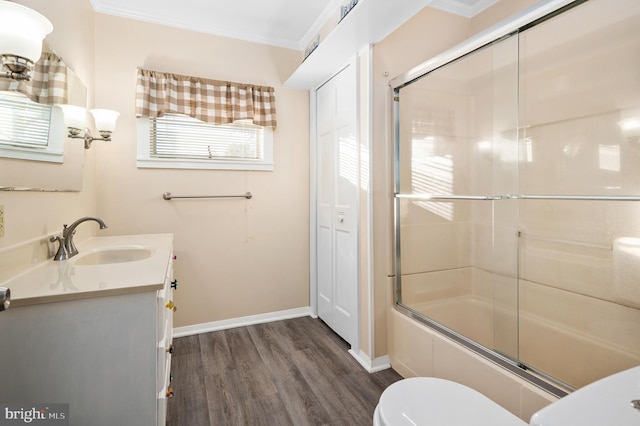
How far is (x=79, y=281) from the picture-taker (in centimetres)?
116

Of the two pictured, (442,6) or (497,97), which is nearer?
(497,97)

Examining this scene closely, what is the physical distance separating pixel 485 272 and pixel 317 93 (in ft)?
6.86

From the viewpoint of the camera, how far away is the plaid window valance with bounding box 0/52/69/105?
49.5 inches

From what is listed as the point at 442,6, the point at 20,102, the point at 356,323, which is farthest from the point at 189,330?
the point at 442,6

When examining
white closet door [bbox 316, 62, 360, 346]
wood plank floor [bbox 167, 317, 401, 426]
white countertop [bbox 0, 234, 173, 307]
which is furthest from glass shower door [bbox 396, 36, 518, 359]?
white countertop [bbox 0, 234, 173, 307]

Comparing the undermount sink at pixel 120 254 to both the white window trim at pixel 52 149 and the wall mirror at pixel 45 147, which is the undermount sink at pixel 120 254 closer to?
the wall mirror at pixel 45 147

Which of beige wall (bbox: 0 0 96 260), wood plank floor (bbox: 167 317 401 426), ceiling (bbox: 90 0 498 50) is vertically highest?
ceiling (bbox: 90 0 498 50)

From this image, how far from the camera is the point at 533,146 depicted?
2.18m

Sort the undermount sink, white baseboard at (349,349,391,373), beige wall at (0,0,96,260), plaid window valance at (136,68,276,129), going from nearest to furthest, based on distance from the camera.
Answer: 1. beige wall at (0,0,96,260)
2. the undermount sink
3. white baseboard at (349,349,391,373)
4. plaid window valance at (136,68,276,129)

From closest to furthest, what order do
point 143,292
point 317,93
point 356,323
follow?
point 143,292, point 356,323, point 317,93

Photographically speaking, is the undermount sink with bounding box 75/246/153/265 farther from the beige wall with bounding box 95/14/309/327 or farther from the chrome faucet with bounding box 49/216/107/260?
the beige wall with bounding box 95/14/309/327

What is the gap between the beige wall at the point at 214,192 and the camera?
2.45 meters

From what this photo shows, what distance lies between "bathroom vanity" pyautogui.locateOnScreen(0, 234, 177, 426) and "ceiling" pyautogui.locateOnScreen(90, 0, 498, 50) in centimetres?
219

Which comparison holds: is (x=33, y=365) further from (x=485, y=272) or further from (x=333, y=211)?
(x=485, y=272)
